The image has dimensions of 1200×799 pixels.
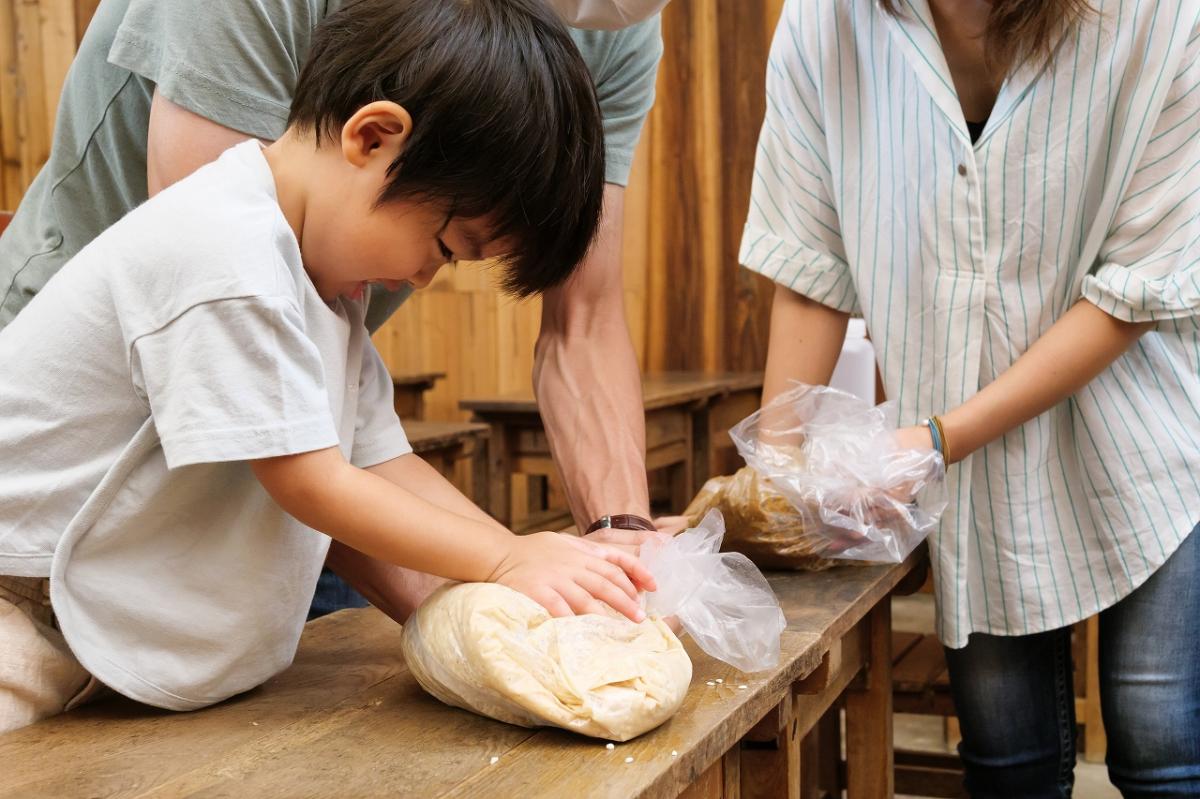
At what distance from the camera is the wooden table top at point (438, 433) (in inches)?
130

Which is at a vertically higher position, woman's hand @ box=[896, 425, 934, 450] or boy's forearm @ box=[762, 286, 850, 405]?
boy's forearm @ box=[762, 286, 850, 405]

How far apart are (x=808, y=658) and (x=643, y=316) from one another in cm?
443

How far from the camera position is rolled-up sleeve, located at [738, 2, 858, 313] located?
5.94 ft

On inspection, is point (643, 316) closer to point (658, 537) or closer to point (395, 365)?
point (395, 365)

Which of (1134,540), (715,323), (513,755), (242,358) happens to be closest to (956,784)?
(1134,540)

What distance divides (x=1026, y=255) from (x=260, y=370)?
3.79 ft

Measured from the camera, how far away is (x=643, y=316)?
221 inches

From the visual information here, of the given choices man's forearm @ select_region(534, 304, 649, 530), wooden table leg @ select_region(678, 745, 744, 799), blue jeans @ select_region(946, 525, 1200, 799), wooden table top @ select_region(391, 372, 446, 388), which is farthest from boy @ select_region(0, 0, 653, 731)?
wooden table top @ select_region(391, 372, 446, 388)

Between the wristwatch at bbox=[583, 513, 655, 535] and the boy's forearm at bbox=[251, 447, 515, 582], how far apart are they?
0.39m

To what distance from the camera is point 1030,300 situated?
1.67 m

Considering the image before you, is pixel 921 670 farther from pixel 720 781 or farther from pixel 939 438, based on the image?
pixel 720 781

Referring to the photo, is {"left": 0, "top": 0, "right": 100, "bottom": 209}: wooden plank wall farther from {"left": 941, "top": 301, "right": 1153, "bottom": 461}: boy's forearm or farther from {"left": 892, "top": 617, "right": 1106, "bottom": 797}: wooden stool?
{"left": 941, "top": 301, "right": 1153, "bottom": 461}: boy's forearm

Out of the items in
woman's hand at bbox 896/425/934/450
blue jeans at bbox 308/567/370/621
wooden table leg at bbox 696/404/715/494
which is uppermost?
woman's hand at bbox 896/425/934/450

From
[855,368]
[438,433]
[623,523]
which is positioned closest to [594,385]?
[623,523]
